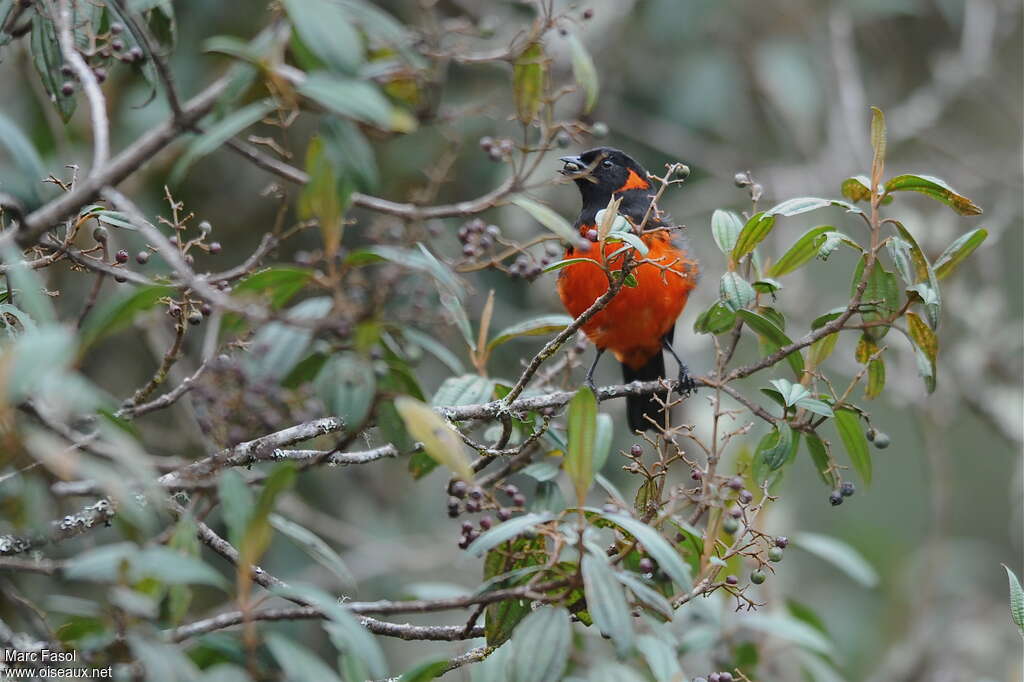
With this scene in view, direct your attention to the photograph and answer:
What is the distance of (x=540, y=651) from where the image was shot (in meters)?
1.74

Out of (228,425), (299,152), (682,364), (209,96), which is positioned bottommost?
(682,364)

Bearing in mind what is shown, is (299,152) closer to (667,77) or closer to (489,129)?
(489,129)

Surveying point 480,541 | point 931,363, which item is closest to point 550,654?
point 480,541

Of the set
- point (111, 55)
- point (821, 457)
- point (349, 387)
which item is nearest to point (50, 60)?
point (111, 55)

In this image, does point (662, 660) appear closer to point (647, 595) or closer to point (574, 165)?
point (647, 595)

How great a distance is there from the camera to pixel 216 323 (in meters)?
1.75

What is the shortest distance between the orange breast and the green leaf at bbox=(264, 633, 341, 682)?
2504mm

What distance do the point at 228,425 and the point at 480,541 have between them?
52cm

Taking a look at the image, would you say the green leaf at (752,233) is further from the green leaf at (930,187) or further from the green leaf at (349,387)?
the green leaf at (349,387)

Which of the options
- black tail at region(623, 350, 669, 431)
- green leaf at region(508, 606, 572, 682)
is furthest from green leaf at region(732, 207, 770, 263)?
black tail at region(623, 350, 669, 431)

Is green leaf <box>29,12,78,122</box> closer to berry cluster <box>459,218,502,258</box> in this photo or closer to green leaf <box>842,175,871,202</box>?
berry cluster <box>459,218,502,258</box>

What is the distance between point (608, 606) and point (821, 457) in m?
1.07

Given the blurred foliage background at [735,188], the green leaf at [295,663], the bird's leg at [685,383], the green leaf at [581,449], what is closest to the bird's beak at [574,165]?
the blurred foliage background at [735,188]

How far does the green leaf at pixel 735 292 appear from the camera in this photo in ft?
8.28
